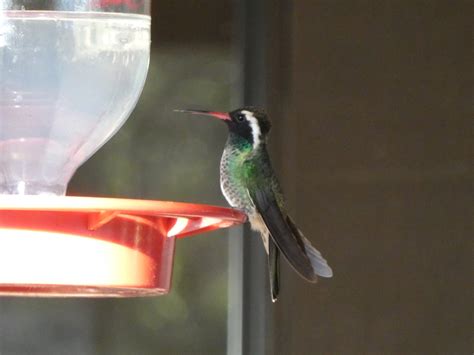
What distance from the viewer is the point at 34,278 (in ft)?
4.50

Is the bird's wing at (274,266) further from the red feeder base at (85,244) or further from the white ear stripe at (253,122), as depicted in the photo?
the red feeder base at (85,244)

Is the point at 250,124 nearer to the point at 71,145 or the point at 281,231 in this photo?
the point at 281,231

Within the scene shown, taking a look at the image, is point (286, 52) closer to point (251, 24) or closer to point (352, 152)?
point (251, 24)

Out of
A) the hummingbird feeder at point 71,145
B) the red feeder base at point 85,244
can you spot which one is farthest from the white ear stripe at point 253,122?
the red feeder base at point 85,244

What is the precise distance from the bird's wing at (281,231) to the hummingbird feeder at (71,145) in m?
0.41

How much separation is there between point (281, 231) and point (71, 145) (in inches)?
22.1

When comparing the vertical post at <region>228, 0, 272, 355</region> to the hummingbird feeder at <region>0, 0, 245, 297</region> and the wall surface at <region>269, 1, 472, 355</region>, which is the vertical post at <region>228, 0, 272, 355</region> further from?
the hummingbird feeder at <region>0, 0, 245, 297</region>

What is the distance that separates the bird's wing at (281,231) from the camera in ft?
6.56

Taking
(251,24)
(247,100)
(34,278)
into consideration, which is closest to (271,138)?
(247,100)

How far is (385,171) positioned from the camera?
10.7 feet

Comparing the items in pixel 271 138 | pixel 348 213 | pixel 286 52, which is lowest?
pixel 348 213

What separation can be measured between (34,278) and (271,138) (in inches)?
69.3

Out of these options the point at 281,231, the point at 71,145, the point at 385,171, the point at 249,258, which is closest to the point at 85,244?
the point at 71,145

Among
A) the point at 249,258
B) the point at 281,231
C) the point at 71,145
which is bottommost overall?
the point at 249,258
